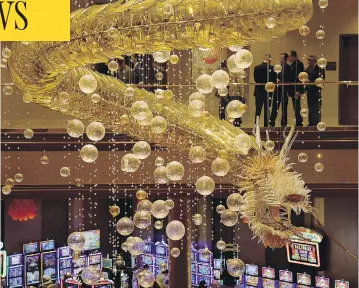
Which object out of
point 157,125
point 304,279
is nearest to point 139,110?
point 157,125

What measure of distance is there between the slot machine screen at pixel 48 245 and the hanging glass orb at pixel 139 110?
8.65 metres

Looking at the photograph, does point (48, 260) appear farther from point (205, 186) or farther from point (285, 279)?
point (205, 186)

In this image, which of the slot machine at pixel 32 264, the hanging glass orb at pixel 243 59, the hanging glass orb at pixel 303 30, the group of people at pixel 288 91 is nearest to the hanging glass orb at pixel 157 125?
the hanging glass orb at pixel 243 59

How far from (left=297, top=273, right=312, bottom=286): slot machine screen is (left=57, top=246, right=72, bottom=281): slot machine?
3.68 m

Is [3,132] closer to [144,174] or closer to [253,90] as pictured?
[144,174]

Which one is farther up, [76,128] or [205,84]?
[205,84]

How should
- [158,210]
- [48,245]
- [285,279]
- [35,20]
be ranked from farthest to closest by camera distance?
[48,245]
[285,279]
[158,210]
[35,20]

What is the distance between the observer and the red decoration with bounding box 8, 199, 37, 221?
1133 centimetres

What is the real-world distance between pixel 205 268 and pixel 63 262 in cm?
231

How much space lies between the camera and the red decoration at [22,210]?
11333mm

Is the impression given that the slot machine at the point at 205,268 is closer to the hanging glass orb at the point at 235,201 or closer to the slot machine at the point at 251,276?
the slot machine at the point at 251,276

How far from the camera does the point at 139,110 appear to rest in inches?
128

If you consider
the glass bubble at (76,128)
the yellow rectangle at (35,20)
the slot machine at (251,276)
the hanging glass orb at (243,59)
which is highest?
the yellow rectangle at (35,20)

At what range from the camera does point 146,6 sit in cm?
241
